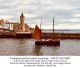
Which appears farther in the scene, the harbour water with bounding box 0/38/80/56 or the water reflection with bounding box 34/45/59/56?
the water reflection with bounding box 34/45/59/56

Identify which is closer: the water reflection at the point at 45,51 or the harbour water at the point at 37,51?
the harbour water at the point at 37,51

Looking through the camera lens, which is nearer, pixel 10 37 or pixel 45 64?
pixel 45 64

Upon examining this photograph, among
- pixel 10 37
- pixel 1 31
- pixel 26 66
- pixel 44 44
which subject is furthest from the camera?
pixel 10 37

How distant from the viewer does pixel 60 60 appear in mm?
7293

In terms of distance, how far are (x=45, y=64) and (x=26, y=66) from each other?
0.52 meters

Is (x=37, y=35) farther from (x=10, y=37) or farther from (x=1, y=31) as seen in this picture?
(x=10, y=37)

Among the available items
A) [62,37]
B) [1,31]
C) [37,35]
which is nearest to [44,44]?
[37,35]

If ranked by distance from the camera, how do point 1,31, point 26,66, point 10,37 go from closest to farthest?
point 26,66
point 1,31
point 10,37

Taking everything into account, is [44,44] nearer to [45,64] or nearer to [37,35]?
[37,35]

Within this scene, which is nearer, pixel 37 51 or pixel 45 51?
pixel 37 51

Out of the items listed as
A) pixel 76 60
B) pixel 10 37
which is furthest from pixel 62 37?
pixel 76 60

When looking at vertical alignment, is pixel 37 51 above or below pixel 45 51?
above

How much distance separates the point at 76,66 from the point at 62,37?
39.1 meters

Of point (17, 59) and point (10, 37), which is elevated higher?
point (17, 59)
